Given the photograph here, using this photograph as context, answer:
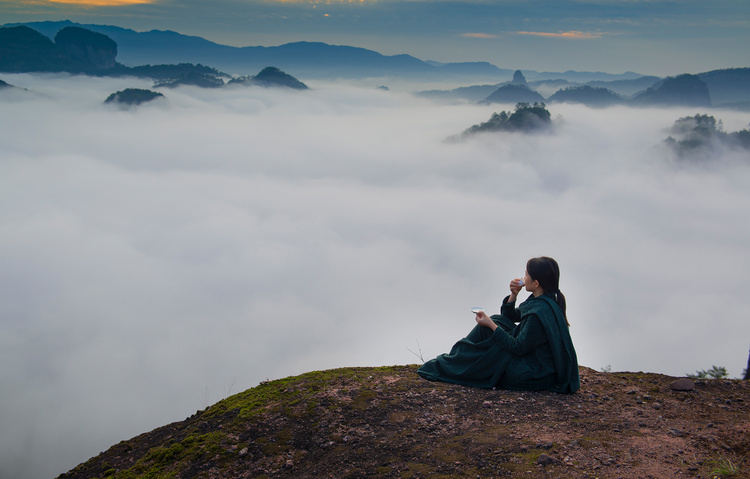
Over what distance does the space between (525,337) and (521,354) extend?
0.36m

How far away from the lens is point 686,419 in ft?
19.3

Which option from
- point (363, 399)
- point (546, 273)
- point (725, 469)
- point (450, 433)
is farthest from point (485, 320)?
point (725, 469)

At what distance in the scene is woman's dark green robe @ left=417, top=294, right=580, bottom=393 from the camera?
6582 millimetres

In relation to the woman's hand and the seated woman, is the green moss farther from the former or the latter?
the woman's hand

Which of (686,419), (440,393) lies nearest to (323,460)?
(440,393)

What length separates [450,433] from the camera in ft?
19.4

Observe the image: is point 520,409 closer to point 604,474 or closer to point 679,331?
point 604,474

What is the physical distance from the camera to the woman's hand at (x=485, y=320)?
6781 mm

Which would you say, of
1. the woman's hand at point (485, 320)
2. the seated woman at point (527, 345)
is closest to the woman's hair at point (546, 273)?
the seated woman at point (527, 345)

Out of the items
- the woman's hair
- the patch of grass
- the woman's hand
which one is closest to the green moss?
the woman's hand

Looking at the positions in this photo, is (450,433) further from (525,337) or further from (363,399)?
(525,337)

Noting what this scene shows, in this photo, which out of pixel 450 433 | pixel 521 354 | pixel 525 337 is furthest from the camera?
pixel 521 354

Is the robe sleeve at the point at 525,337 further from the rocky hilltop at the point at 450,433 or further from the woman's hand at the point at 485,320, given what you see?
the rocky hilltop at the point at 450,433

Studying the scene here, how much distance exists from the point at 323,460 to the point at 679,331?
427 ft
